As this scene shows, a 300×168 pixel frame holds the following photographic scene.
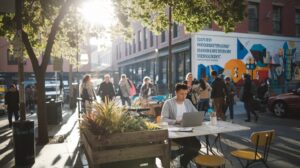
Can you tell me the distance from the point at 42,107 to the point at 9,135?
2.82 meters

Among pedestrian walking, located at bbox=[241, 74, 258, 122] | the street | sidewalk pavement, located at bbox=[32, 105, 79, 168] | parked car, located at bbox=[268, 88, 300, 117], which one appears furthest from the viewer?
parked car, located at bbox=[268, 88, 300, 117]

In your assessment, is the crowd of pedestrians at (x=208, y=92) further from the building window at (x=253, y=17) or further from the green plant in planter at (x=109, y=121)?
the building window at (x=253, y=17)

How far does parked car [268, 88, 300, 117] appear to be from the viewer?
42.4 ft

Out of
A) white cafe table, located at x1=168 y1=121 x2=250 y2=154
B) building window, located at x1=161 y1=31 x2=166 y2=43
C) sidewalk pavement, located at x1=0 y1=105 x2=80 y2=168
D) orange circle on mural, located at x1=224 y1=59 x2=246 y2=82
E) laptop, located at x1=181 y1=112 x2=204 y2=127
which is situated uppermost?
building window, located at x1=161 y1=31 x2=166 y2=43

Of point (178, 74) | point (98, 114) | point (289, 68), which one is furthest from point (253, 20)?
point (98, 114)

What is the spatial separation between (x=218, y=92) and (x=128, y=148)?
787 cm

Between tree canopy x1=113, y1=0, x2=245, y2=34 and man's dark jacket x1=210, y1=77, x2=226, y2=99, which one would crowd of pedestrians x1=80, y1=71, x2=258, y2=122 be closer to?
man's dark jacket x1=210, y1=77, x2=226, y2=99

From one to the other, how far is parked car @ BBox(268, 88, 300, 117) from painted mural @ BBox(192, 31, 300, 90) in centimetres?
524

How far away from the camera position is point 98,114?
4.37 meters

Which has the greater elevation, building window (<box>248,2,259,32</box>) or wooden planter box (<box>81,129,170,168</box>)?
building window (<box>248,2,259,32</box>)

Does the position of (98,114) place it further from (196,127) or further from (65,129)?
(65,129)

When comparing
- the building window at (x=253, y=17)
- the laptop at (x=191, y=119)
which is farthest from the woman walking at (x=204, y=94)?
the building window at (x=253, y=17)

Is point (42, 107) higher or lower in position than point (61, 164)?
higher

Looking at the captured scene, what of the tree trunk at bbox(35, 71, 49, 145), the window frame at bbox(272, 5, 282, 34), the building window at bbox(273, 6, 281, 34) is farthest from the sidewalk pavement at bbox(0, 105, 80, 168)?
the building window at bbox(273, 6, 281, 34)
